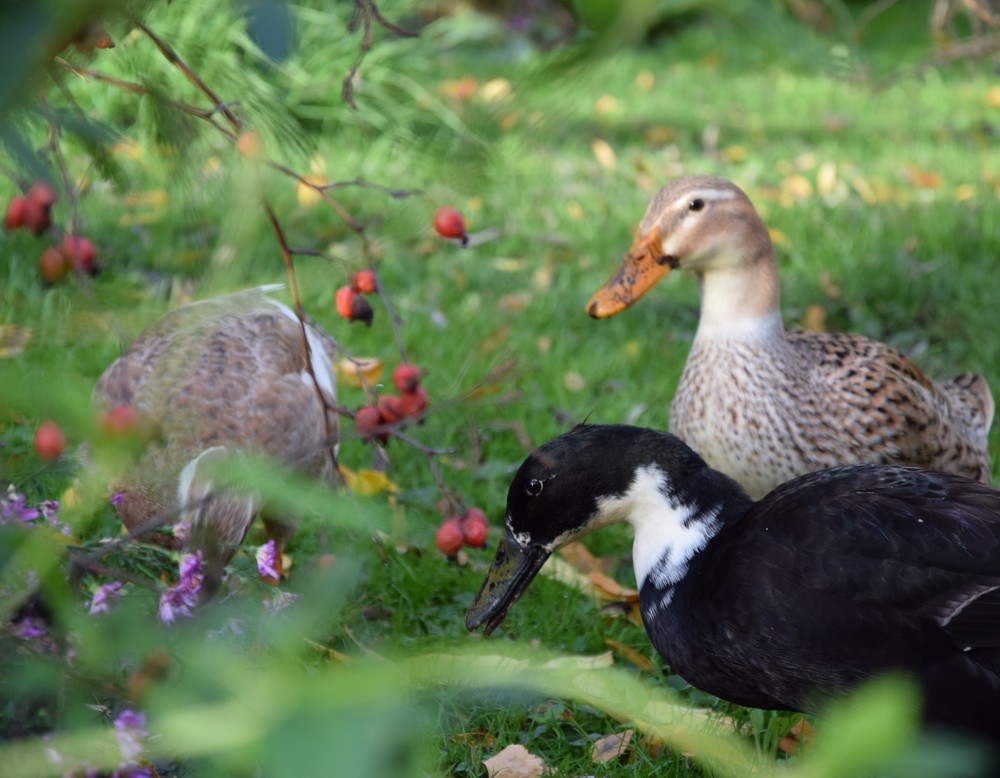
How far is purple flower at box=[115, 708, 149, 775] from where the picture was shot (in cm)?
98

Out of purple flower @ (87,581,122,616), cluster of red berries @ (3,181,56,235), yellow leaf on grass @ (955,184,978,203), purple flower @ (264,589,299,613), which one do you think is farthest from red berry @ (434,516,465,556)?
yellow leaf on grass @ (955,184,978,203)

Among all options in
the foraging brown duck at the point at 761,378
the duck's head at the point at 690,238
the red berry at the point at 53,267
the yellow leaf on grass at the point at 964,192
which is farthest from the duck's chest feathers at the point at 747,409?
the yellow leaf on grass at the point at 964,192

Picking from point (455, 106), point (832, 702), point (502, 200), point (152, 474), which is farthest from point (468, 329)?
point (455, 106)

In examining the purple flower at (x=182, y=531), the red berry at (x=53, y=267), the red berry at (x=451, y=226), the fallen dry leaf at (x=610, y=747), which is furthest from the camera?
the fallen dry leaf at (x=610, y=747)

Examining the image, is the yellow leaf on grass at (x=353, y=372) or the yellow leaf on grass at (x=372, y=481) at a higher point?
the yellow leaf on grass at (x=372, y=481)

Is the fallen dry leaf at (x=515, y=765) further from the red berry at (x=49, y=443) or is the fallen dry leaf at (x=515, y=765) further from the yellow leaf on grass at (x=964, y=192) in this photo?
the yellow leaf on grass at (x=964, y=192)

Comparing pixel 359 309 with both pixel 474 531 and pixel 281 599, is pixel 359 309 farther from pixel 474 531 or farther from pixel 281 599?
pixel 281 599

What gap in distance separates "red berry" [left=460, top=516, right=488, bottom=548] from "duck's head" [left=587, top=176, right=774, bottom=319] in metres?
0.91

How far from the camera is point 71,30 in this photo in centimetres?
59

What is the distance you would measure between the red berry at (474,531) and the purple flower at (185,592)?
968mm

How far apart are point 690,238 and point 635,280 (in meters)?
0.19

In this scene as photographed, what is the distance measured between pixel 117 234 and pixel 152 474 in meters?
0.69

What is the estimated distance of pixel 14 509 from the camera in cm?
134

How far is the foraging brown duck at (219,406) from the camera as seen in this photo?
2.12 meters
